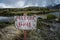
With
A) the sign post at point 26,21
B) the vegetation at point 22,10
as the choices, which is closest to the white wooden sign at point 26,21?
the sign post at point 26,21

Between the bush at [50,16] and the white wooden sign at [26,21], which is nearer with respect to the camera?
the white wooden sign at [26,21]

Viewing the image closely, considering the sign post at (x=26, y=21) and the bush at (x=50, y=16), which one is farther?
the bush at (x=50, y=16)

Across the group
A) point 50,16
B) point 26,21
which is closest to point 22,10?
point 50,16

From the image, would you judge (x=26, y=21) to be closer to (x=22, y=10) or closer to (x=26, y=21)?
(x=26, y=21)

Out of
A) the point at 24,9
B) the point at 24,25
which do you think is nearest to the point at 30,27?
the point at 24,25

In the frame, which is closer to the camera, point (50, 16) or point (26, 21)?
point (26, 21)

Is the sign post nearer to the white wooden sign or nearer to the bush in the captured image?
the white wooden sign

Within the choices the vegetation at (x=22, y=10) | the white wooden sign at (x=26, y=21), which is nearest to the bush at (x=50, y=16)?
the vegetation at (x=22, y=10)

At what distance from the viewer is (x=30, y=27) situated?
13.7ft

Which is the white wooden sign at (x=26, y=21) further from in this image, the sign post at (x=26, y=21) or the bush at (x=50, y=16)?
the bush at (x=50, y=16)

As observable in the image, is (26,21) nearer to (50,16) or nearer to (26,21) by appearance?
(26,21)

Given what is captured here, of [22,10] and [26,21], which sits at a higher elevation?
[22,10]

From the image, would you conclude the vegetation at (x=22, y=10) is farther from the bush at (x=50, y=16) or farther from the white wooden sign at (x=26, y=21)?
the white wooden sign at (x=26, y=21)

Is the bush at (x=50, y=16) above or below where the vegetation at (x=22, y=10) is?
below
